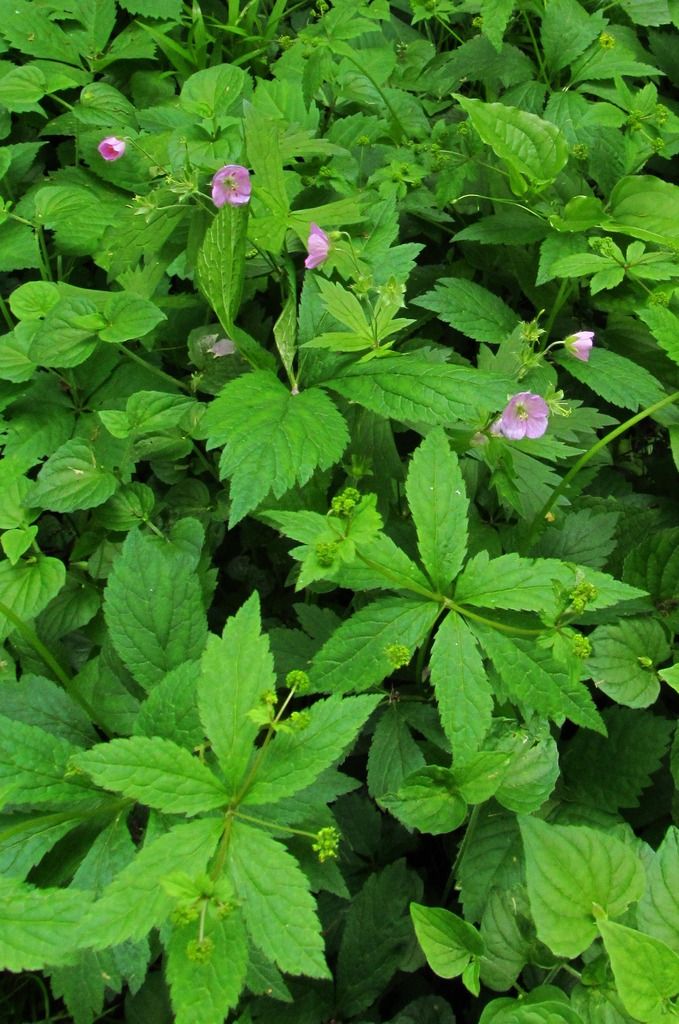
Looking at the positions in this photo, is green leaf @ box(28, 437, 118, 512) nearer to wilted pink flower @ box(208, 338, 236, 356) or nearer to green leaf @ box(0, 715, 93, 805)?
wilted pink flower @ box(208, 338, 236, 356)

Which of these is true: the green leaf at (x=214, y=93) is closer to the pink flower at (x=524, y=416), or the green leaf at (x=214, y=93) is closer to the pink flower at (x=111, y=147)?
the pink flower at (x=111, y=147)

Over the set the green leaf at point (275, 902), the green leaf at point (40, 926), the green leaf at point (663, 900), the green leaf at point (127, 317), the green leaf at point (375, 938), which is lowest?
the green leaf at point (375, 938)

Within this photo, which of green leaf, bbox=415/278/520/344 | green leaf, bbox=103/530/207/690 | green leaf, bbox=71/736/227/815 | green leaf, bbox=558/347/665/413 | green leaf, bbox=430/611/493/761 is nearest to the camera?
green leaf, bbox=71/736/227/815

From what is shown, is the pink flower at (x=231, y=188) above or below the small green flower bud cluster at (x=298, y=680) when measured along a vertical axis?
above

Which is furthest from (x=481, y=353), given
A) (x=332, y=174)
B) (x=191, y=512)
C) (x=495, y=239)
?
(x=191, y=512)

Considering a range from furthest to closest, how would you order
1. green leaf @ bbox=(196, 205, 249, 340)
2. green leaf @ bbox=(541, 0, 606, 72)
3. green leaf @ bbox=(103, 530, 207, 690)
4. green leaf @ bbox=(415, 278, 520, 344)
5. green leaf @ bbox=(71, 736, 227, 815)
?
green leaf @ bbox=(541, 0, 606, 72) → green leaf @ bbox=(415, 278, 520, 344) → green leaf @ bbox=(196, 205, 249, 340) → green leaf @ bbox=(103, 530, 207, 690) → green leaf @ bbox=(71, 736, 227, 815)

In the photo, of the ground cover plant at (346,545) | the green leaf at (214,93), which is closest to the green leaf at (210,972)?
the ground cover plant at (346,545)

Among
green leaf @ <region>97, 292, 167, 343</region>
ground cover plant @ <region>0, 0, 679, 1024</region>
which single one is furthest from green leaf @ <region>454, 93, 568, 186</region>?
green leaf @ <region>97, 292, 167, 343</region>
